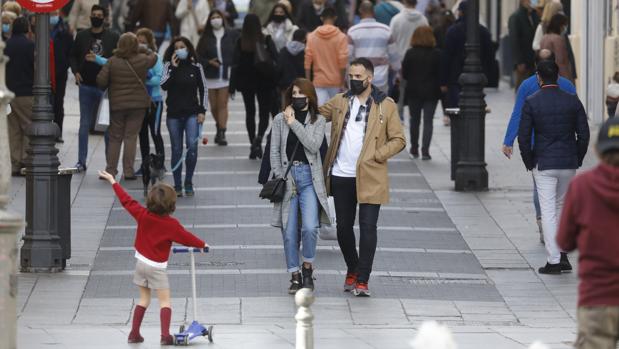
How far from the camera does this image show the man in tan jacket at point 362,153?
12.9m

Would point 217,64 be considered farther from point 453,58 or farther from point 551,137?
point 551,137

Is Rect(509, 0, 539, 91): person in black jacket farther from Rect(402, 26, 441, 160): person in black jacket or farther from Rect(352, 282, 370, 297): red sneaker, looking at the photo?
Rect(352, 282, 370, 297): red sneaker

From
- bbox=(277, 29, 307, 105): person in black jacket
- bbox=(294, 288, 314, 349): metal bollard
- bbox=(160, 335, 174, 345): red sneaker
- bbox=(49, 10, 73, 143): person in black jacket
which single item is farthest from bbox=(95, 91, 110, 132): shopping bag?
bbox=(294, 288, 314, 349): metal bollard

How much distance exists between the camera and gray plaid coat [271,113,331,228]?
13.0 meters

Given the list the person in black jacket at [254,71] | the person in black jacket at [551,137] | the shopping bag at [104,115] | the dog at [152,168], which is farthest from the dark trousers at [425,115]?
the person in black jacket at [551,137]

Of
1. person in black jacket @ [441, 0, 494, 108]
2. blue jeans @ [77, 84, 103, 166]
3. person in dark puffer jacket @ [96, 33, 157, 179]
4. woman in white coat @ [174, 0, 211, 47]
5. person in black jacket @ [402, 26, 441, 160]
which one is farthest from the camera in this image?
woman in white coat @ [174, 0, 211, 47]

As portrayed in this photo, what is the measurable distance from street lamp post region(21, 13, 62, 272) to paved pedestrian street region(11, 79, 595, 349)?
211 millimetres

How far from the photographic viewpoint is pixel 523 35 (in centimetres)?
2748

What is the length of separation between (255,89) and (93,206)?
4.21 metres

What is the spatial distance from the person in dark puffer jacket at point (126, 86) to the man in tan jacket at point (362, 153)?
579cm

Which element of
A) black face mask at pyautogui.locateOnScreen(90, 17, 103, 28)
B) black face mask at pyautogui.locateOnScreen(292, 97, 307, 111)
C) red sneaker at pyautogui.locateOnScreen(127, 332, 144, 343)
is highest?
black face mask at pyautogui.locateOnScreen(90, 17, 103, 28)

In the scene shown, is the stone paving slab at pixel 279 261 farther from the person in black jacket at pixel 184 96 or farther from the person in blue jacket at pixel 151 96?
the person in blue jacket at pixel 151 96

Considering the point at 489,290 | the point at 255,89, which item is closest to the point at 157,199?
the point at 489,290

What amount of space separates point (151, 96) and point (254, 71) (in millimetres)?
2532
